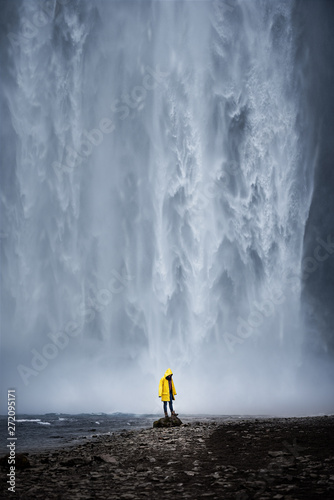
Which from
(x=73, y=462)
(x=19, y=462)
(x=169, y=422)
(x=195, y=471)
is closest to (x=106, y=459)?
(x=73, y=462)

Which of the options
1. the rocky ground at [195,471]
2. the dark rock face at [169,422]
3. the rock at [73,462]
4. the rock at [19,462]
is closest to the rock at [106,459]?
the rocky ground at [195,471]

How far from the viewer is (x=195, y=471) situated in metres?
8.41

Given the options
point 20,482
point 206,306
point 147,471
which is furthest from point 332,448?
point 206,306

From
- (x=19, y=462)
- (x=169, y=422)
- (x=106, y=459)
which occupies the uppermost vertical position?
(x=19, y=462)

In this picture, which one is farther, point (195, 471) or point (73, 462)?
point (73, 462)

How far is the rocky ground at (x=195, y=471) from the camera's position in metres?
6.77

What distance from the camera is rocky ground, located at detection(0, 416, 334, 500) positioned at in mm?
6770

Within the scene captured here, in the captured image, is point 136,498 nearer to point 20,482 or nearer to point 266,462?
point 20,482

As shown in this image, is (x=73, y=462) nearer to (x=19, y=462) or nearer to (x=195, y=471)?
(x=19, y=462)

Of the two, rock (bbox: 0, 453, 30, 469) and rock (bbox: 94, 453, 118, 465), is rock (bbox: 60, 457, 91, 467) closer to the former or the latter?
rock (bbox: 94, 453, 118, 465)

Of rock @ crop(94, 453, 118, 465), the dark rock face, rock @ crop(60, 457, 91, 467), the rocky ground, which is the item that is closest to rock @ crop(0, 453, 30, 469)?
the rocky ground

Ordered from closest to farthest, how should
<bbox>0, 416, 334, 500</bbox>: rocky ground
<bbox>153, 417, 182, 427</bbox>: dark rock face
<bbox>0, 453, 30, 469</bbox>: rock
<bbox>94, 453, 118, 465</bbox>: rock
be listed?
<bbox>0, 416, 334, 500</bbox>: rocky ground, <bbox>0, 453, 30, 469</bbox>: rock, <bbox>94, 453, 118, 465</bbox>: rock, <bbox>153, 417, 182, 427</bbox>: dark rock face

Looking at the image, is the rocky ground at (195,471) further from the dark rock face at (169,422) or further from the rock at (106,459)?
the dark rock face at (169,422)

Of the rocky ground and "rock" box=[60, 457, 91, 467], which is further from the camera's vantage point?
"rock" box=[60, 457, 91, 467]
